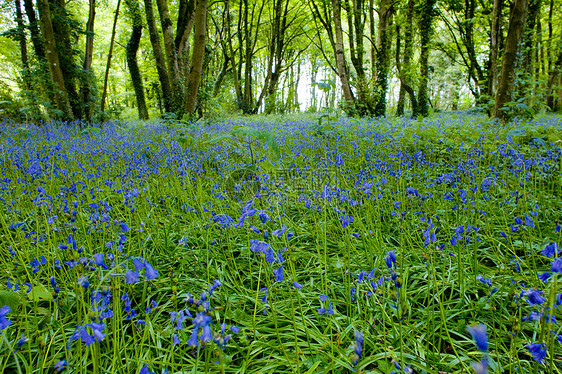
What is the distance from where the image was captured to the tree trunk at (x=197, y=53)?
7.77m

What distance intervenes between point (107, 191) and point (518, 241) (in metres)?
4.16

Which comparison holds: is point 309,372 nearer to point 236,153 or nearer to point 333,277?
point 333,277

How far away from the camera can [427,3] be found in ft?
37.7

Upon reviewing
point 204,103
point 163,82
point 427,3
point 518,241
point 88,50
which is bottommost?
point 518,241

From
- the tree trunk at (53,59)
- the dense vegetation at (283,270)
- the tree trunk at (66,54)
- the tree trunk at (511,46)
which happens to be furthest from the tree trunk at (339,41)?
the tree trunk at (66,54)

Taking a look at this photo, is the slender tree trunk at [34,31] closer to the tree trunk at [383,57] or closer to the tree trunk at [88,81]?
the tree trunk at [88,81]

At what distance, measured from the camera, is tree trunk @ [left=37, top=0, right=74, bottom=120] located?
24.7ft

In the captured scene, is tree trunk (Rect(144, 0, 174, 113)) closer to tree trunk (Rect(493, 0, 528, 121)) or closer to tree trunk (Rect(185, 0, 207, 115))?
tree trunk (Rect(185, 0, 207, 115))

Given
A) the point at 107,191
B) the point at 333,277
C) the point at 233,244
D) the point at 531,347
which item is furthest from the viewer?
the point at 107,191

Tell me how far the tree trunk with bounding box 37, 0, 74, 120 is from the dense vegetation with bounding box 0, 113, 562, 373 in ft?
14.2

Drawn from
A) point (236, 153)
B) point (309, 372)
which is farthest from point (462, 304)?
point (236, 153)

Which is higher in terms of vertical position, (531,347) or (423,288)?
(531,347)

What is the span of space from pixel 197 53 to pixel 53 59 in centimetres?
405

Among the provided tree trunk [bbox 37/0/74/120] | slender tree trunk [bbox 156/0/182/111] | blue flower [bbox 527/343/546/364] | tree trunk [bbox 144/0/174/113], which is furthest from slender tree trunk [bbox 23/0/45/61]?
blue flower [bbox 527/343/546/364]
